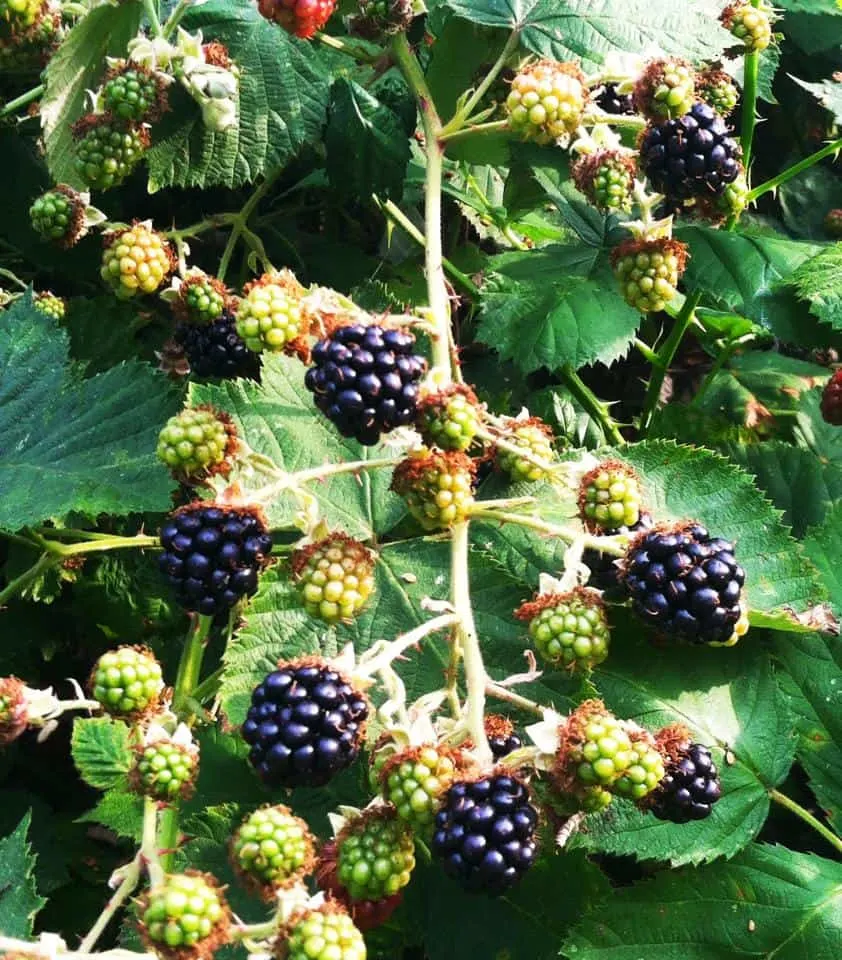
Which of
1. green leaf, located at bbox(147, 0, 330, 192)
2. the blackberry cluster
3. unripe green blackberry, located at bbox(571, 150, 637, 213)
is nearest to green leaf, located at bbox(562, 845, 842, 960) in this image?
the blackberry cluster

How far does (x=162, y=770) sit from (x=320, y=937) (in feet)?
0.98

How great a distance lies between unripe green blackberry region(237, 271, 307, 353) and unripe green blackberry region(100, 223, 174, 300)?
1.27 feet

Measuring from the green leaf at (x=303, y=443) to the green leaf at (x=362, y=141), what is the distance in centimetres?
42

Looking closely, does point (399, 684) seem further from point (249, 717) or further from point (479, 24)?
point (479, 24)

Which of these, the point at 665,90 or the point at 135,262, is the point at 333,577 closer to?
the point at 135,262

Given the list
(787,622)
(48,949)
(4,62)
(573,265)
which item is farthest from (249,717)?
(4,62)

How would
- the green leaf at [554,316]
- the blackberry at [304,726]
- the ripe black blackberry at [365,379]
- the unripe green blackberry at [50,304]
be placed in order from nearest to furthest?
the blackberry at [304,726] → the ripe black blackberry at [365,379] → the green leaf at [554,316] → the unripe green blackberry at [50,304]

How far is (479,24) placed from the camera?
1.80 meters

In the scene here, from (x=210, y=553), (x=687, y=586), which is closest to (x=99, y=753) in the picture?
(x=210, y=553)

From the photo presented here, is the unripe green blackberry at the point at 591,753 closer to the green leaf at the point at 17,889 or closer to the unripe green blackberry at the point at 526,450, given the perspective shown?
the unripe green blackberry at the point at 526,450

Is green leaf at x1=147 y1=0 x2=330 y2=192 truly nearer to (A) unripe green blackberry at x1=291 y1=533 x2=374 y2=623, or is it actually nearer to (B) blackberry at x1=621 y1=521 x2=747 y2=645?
(A) unripe green blackberry at x1=291 y1=533 x2=374 y2=623

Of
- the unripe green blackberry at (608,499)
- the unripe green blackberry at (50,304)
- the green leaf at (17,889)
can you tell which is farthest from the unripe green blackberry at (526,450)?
the unripe green blackberry at (50,304)

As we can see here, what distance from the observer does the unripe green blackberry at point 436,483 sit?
1333 millimetres

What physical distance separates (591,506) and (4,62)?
1.29m
